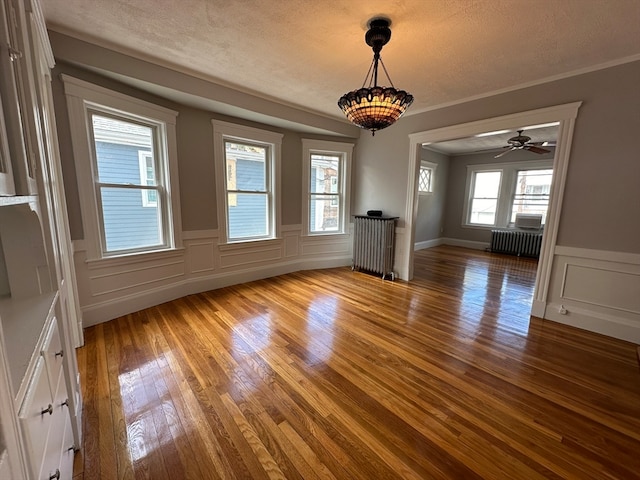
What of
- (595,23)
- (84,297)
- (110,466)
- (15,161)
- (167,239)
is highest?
(595,23)

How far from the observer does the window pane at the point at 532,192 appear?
6137 mm

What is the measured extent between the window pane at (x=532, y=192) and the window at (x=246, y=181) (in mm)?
6129

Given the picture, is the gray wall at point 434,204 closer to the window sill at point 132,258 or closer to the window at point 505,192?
the window at point 505,192

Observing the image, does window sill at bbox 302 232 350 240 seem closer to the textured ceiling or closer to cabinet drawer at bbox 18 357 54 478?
the textured ceiling

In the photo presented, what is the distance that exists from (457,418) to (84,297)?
3424 millimetres

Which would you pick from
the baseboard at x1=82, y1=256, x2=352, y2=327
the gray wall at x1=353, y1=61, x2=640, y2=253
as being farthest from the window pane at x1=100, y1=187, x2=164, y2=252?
the gray wall at x1=353, y1=61, x2=640, y2=253

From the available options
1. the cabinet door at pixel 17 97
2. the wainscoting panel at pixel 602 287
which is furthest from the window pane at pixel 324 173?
the cabinet door at pixel 17 97

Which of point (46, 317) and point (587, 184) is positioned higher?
point (587, 184)

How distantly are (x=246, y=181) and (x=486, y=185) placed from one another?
6354 millimetres

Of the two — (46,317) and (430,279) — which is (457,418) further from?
(430,279)

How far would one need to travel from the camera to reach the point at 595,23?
1.90m

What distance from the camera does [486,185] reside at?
22.7 ft

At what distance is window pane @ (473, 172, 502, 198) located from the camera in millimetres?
6770

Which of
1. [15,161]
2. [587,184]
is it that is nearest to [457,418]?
[15,161]
